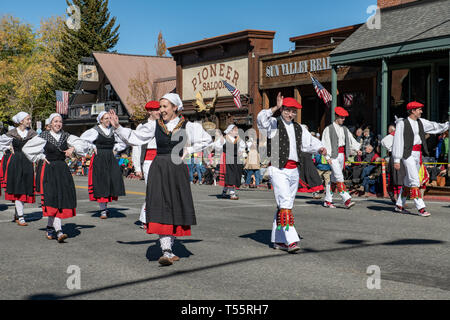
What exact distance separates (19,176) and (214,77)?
21221 millimetres

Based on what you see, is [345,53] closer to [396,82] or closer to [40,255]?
[396,82]

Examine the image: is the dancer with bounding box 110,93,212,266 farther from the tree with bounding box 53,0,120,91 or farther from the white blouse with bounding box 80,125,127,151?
the tree with bounding box 53,0,120,91

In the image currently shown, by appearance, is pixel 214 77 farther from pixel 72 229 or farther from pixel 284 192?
pixel 284 192

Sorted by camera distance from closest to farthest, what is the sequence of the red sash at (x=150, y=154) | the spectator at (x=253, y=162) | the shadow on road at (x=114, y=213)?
the red sash at (x=150, y=154)
the shadow on road at (x=114, y=213)
the spectator at (x=253, y=162)

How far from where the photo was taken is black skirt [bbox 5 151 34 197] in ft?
38.0

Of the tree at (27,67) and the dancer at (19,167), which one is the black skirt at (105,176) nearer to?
the dancer at (19,167)

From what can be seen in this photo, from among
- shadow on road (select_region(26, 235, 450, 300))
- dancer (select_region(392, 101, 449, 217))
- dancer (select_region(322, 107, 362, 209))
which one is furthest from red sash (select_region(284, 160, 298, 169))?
dancer (select_region(322, 107, 362, 209))

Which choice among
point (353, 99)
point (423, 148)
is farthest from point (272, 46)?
point (423, 148)

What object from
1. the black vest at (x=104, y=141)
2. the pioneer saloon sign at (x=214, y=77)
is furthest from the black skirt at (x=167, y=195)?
the pioneer saloon sign at (x=214, y=77)

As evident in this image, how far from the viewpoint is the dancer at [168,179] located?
703 cm

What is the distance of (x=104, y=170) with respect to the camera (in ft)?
38.5

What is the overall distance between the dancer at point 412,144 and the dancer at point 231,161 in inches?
198

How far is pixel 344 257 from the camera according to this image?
24.3ft
